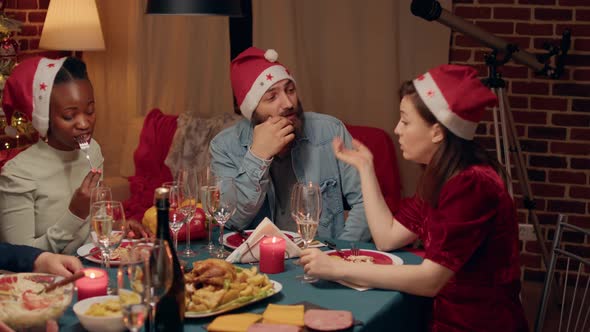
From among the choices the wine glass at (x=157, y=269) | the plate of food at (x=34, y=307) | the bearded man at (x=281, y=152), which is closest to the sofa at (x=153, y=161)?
→ the bearded man at (x=281, y=152)

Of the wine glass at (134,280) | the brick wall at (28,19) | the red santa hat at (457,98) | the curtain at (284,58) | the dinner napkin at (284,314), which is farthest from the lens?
the brick wall at (28,19)

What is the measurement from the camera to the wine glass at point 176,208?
2197mm

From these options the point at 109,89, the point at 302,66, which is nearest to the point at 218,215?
the point at 302,66

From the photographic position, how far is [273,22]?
4723mm

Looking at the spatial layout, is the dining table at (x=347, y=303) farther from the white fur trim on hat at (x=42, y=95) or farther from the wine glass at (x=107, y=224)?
the white fur trim on hat at (x=42, y=95)

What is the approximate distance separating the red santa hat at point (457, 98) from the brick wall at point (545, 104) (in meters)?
2.22

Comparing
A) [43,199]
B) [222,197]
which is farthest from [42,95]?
[222,197]

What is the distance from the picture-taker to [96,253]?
2.24 meters

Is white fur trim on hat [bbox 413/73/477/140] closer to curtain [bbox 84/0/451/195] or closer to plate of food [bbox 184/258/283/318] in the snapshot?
Result: plate of food [bbox 184/258/283/318]

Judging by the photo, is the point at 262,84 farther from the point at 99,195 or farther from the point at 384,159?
the point at 384,159

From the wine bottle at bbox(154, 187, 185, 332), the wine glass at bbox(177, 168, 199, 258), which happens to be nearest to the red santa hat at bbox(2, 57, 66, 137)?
the wine glass at bbox(177, 168, 199, 258)

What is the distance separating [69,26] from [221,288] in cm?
313

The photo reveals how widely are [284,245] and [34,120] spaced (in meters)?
0.86

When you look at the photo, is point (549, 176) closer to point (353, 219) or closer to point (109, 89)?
point (353, 219)
